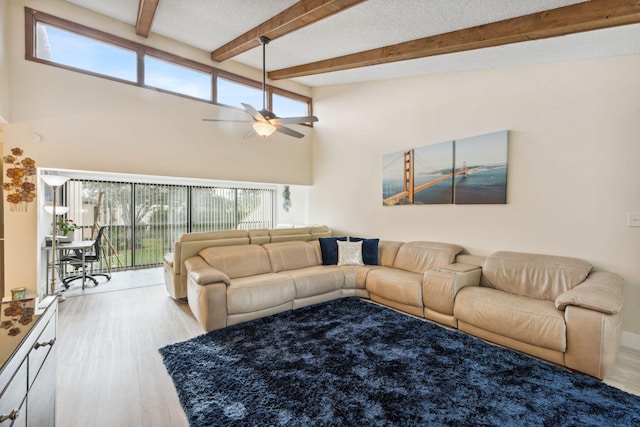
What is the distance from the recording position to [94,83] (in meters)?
3.99

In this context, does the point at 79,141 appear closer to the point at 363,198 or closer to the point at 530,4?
the point at 363,198

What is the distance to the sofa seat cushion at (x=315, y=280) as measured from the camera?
12.1ft

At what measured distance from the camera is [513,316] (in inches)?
102

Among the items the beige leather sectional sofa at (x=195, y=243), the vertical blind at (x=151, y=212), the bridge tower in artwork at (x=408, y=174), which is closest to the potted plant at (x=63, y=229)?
the vertical blind at (x=151, y=212)

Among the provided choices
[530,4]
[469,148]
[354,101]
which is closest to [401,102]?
[354,101]

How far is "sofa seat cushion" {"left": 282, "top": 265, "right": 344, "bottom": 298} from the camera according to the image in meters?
3.69

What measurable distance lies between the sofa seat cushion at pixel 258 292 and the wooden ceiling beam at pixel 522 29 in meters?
3.12

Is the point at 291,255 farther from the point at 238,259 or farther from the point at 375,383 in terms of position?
the point at 375,383

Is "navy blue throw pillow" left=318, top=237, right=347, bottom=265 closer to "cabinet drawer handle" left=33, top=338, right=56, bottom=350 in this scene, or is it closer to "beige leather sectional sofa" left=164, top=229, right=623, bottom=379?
"beige leather sectional sofa" left=164, top=229, right=623, bottom=379

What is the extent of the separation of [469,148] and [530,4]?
172 centimetres

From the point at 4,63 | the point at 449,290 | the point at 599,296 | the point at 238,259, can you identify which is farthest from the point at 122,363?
→ the point at 599,296

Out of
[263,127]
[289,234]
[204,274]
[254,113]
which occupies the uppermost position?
[254,113]

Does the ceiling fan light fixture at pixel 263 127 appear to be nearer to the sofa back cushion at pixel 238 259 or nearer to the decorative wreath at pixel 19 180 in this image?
the sofa back cushion at pixel 238 259

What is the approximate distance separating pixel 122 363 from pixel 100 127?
3231 mm
